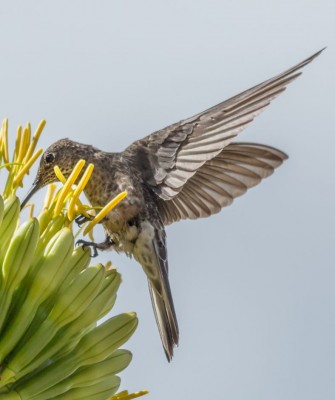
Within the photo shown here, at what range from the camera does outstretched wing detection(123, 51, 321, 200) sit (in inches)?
198

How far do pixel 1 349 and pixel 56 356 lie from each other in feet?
0.84

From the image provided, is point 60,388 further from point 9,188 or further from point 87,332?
point 9,188

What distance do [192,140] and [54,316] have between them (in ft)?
8.16

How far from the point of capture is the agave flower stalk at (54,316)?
3.19 metres

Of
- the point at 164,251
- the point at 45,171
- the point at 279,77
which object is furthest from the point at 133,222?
the point at 279,77

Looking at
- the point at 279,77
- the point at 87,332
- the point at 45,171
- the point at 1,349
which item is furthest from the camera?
the point at 45,171

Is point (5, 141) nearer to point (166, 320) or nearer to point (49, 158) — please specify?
point (49, 158)

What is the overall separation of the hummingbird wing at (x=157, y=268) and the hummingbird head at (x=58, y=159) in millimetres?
579

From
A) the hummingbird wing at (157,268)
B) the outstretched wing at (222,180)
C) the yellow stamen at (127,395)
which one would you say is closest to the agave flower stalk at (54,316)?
the yellow stamen at (127,395)

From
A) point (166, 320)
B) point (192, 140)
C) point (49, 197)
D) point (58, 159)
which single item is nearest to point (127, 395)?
point (49, 197)

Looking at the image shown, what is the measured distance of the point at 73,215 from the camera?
3.52 m

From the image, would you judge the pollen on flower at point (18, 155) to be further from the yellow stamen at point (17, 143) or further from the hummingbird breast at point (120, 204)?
the hummingbird breast at point (120, 204)

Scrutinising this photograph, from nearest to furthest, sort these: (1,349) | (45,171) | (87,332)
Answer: (1,349), (87,332), (45,171)

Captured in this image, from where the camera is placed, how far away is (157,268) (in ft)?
18.8
